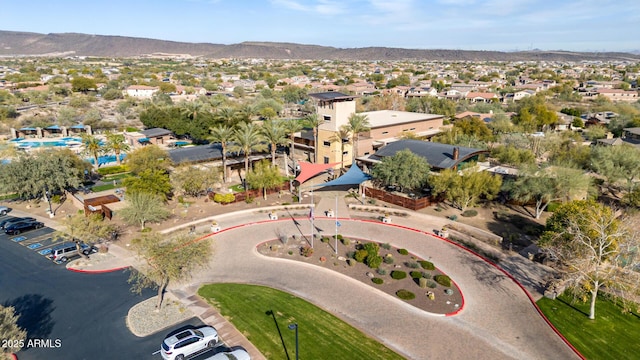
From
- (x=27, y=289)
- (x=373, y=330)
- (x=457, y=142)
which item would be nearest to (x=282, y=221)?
(x=373, y=330)

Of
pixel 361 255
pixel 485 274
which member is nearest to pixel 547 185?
pixel 485 274

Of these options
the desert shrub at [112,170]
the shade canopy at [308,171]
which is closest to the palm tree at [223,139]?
the shade canopy at [308,171]

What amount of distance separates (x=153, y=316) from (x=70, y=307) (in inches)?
263

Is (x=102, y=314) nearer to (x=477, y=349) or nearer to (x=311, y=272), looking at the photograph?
(x=311, y=272)

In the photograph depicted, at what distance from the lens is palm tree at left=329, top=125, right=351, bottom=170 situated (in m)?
60.6

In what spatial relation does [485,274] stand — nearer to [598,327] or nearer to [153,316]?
[598,327]

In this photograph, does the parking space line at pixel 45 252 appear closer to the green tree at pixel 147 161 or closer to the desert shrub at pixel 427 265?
the green tree at pixel 147 161

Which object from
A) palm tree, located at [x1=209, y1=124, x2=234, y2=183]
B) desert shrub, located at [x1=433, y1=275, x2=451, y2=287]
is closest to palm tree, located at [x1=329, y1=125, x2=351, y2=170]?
palm tree, located at [x1=209, y1=124, x2=234, y2=183]

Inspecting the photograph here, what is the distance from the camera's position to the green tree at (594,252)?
1013 inches

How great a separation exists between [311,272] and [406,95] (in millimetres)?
143610

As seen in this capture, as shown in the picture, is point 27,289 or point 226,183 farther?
point 226,183

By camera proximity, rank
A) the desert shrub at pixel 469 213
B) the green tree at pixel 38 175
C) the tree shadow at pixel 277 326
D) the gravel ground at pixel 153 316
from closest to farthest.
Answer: the tree shadow at pixel 277 326 → the gravel ground at pixel 153 316 → the green tree at pixel 38 175 → the desert shrub at pixel 469 213

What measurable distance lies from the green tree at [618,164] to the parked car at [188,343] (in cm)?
5251

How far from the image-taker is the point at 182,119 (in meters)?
80.3
